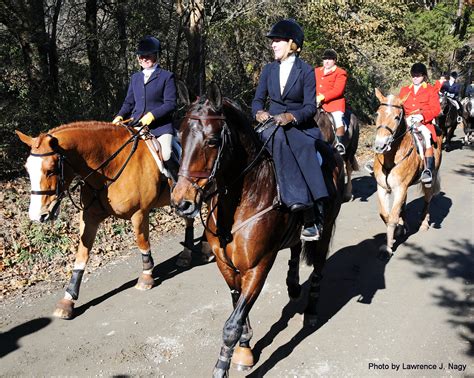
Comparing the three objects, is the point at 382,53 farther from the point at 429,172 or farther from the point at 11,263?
the point at 11,263

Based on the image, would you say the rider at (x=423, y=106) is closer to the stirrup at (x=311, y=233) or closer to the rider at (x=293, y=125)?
the rider at (x=293, y=125)

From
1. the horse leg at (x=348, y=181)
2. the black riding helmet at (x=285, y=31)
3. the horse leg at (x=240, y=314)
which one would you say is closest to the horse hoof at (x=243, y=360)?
the horse leg at (x=240, y=314)

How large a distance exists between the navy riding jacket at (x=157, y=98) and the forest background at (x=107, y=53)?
7.84 feet

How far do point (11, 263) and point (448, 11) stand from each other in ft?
96.1

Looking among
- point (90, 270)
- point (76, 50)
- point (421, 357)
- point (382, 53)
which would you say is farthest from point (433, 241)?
point (382, 53)

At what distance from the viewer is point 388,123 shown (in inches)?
258

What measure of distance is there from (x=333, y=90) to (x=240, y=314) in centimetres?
631

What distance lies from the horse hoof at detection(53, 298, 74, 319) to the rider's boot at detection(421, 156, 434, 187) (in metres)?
5.94

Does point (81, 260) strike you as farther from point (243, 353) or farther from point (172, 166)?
point (243, 353)

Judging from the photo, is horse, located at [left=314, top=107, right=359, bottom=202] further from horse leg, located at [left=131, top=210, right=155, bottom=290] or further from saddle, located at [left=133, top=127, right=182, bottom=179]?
horse leg, located at [left=131, top=210, right=155, bottom=290]

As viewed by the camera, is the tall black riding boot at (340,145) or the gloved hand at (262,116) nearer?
the gloved hand at (262,116)

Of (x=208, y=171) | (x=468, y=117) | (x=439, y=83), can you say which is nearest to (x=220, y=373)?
(x=208, y=171)

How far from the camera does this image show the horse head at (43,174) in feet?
13.5

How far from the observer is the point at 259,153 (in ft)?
11.4
